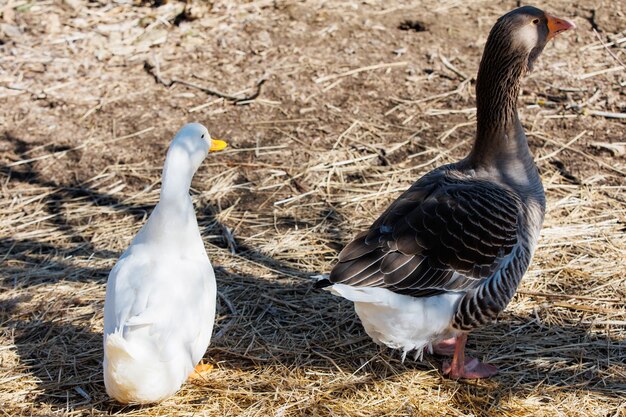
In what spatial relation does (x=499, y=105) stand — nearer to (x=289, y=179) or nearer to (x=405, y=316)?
(x=405, y=316)

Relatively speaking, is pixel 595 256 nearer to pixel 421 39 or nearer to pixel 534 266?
pixel 534 266

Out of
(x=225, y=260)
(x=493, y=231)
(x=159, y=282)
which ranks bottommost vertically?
(x=225, y=260)

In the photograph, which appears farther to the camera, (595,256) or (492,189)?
(595,256)

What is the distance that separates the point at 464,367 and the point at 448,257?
64 cm

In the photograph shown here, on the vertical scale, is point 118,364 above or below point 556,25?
below

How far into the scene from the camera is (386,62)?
7809 mm

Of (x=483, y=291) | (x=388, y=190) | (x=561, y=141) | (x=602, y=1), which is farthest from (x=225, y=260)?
(x=602, y=1)

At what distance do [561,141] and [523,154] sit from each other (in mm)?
2052

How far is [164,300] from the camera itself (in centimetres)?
385

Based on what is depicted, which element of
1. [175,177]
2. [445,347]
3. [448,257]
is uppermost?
[175,177]

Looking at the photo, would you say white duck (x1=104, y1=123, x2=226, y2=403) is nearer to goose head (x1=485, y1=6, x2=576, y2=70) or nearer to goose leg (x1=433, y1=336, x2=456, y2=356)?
goose leg (x1=433, y1=336, x2=456, y2=356)

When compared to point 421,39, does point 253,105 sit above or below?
below

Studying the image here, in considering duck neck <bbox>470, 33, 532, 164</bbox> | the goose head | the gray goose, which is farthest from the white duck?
the goose head

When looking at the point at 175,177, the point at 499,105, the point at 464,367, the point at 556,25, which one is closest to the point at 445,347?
the point at 464,367
